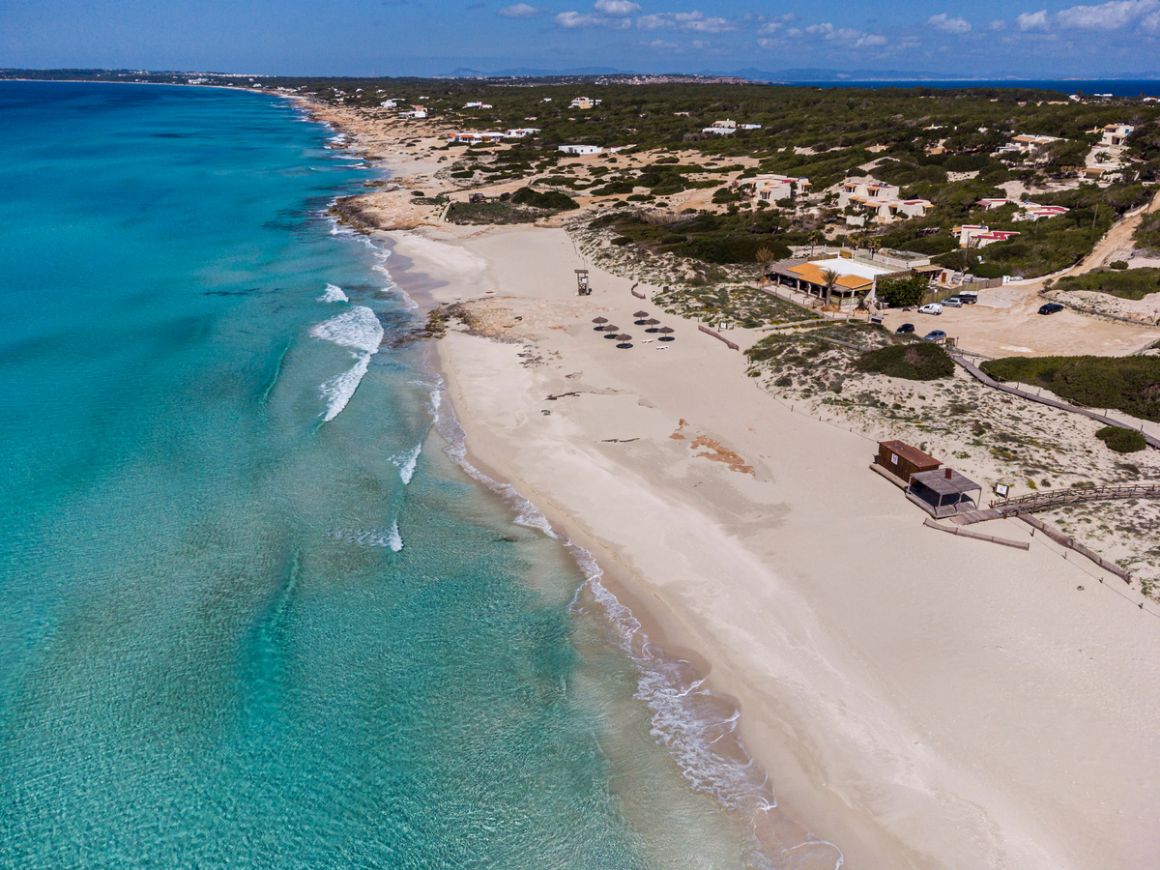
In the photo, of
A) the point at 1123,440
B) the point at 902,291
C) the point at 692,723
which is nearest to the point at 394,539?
the point at 692,723

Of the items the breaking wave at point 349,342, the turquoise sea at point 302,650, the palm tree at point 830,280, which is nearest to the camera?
the turquoise sea at point 302,650

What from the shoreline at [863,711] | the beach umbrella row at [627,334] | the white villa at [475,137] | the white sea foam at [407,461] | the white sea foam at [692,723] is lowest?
the white sea foam at [407,461]

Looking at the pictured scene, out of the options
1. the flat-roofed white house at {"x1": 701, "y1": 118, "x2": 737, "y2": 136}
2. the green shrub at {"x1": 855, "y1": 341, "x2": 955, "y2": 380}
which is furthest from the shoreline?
the flat-roofed white house at {"x1": 701, "y1": 118, "x2": 737, "y2": 136}

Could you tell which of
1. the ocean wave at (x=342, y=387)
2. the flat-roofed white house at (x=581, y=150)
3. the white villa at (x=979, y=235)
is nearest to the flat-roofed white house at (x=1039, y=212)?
the white villa at (x=979, y=235)

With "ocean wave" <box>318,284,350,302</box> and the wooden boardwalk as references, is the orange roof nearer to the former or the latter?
the wooden boardwalk

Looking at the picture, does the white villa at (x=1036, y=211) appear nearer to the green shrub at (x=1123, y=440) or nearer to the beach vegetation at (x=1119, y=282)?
the beach vegetation at (x=1119, y=282)

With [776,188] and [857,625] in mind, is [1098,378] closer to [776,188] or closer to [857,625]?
[857,625]

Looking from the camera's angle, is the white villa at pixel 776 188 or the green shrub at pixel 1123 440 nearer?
the green shrub at pixel 1123 440
